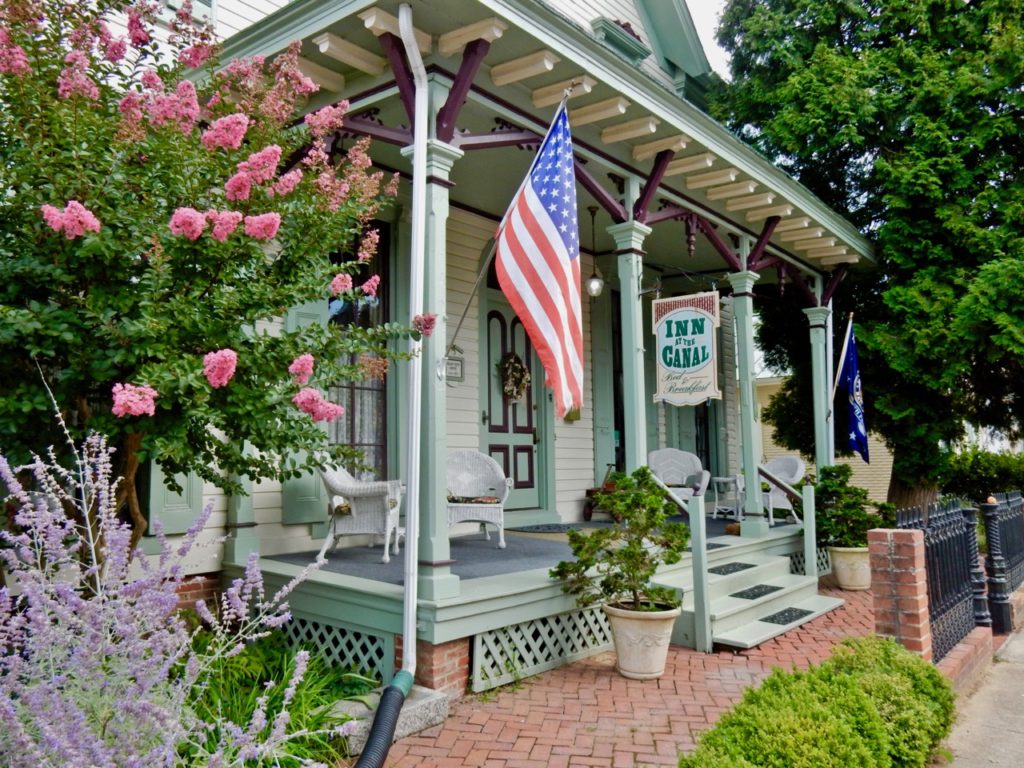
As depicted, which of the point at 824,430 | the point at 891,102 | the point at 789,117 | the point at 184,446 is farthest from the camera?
the point at 789,117

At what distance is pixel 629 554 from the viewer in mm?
4629

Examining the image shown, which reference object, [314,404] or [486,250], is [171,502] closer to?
[314,404]

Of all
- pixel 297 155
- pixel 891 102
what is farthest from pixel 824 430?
pixel 297 155

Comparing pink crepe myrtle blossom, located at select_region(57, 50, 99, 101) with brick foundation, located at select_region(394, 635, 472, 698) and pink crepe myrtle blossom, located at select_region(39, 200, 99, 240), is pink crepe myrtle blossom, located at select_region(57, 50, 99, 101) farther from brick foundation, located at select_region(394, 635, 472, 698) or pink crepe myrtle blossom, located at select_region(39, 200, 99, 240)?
brick foundation, located at select_region(394, 635, 472, 698)

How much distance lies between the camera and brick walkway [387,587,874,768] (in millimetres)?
3471

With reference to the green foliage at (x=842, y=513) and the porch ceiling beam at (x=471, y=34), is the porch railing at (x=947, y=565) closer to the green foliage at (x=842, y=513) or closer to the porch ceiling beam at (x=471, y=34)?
the green foliage at (x=842, y=513)

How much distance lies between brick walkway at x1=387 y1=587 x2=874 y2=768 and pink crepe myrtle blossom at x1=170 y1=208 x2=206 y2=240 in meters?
2.39

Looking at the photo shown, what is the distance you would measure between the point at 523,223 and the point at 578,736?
2.66m

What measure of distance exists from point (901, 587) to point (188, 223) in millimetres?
3972

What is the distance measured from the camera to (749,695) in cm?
330

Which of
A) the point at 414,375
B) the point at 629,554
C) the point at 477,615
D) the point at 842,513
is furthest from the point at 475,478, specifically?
the point at 842,513

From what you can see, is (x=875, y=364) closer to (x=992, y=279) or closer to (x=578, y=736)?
(x=992, y=279)

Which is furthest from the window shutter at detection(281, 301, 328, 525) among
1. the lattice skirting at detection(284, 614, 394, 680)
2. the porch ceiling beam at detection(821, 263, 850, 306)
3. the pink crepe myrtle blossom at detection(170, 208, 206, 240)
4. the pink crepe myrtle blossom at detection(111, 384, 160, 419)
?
the porch ceiling beam at detection(821, 263, 850, 306)

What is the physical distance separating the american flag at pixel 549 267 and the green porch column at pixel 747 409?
3680 mm
